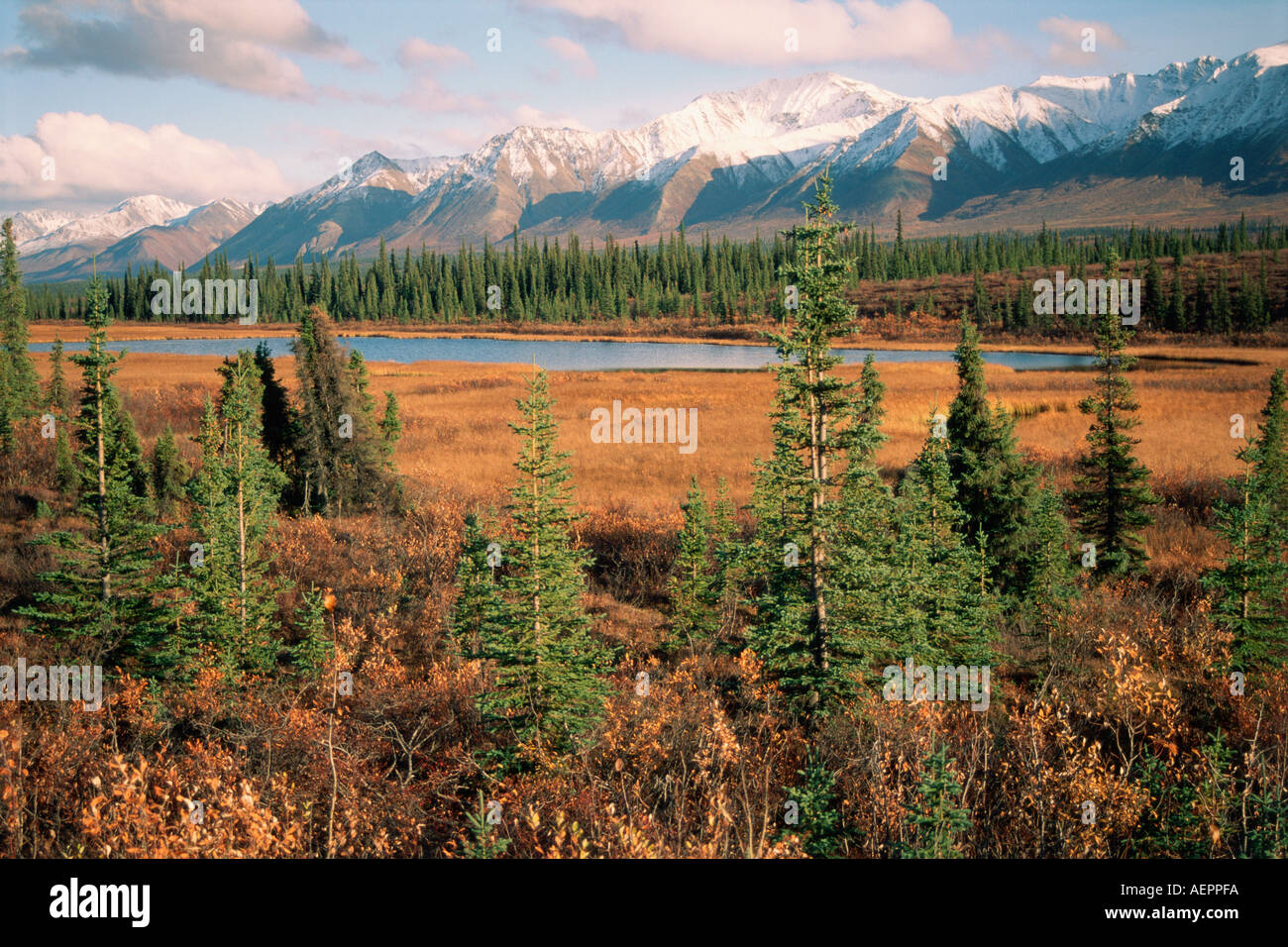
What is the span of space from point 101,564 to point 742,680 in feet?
42.1

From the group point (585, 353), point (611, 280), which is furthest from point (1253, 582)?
point (611, 280)

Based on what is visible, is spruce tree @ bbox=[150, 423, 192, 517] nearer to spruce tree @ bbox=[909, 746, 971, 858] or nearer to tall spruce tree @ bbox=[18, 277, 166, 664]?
tall spruce tree @ bbox=[18, 277, 166, 664]

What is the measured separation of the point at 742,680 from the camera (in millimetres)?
14492

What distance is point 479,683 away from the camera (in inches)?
496

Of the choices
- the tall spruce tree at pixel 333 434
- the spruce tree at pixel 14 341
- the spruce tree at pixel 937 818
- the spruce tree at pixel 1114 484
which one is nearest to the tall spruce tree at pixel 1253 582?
the spruce tree at pixel 1114 484

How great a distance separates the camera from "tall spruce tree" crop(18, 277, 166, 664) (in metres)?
14.5

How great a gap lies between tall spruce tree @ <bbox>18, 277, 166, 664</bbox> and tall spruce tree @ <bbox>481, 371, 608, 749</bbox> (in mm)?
8741

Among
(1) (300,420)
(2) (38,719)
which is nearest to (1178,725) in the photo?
(2) (38,719)

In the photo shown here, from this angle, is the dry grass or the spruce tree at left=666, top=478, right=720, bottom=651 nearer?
the spruce tree at left=666, top=478, right=720, bottom=651

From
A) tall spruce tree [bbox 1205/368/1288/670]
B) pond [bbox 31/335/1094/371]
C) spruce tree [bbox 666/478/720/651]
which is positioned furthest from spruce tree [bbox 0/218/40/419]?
tall spruce tree [bbox 1205/368/1288/670]

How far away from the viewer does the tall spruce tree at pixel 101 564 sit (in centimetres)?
1448

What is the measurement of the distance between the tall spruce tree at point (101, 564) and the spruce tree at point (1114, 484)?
78.5ft
